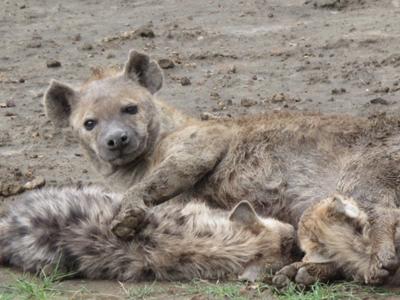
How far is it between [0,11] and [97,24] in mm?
1193

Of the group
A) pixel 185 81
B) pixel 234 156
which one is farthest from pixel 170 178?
pixel 185 81

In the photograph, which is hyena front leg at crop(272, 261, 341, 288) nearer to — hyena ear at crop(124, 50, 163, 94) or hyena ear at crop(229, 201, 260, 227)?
hyena ear at crop(229, 201, 260, 227)

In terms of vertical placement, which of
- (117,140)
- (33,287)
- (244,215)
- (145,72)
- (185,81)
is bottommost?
(185,81)

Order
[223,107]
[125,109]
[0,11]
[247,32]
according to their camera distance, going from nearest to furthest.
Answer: [125,109]
[223,107]
[247,32]
[0,11]

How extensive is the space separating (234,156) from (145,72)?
0.84 m

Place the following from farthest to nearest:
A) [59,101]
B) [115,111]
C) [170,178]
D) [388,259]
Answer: [59,101] < [115,111] < [170,178] < [388,259]

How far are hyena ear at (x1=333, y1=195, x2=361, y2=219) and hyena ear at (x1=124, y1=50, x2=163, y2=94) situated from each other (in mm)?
1450

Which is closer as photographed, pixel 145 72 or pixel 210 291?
pixel 210 291

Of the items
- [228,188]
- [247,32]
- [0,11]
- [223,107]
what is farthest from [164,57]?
[228,188]

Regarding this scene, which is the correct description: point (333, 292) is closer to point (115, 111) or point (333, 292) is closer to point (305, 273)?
point (305, 273)

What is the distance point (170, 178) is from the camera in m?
3.81

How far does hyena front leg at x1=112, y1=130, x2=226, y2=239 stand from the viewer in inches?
138

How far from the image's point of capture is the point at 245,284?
3338 mm

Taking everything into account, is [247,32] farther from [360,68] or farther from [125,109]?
[125,109]
